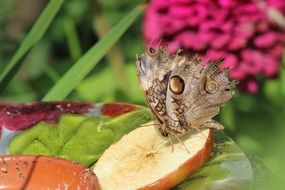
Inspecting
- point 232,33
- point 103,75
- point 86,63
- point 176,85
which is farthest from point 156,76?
point 103,75

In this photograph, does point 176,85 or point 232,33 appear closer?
point 176,85

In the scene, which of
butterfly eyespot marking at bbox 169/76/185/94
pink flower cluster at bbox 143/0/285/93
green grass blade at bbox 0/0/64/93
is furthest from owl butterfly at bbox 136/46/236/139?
pink flower cluster at bbox 143/0/285/93

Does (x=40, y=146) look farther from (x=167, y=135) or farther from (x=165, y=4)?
(x=165, y=4)

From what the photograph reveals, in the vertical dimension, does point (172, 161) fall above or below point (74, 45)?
below

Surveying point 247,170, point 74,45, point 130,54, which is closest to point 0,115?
point 247,170

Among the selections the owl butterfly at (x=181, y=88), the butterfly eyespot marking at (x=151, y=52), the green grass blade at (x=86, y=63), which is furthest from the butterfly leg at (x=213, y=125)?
the green grass blade at (x=86, y=63)

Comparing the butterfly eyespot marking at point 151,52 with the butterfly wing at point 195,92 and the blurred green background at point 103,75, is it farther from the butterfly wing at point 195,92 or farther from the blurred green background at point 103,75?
the blurred green background at point 103,75

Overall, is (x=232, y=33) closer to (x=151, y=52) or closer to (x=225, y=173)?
(x=151, y=52)
